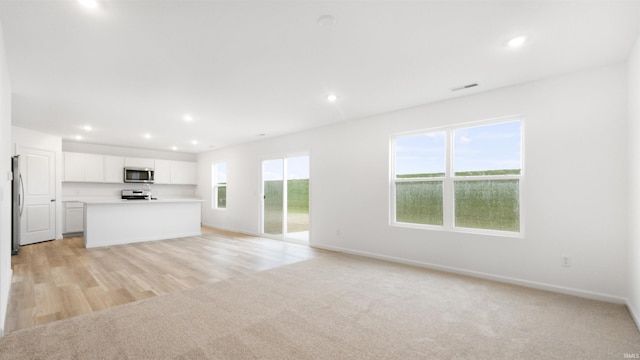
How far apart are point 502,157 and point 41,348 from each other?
5005 mm

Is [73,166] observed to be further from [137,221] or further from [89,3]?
[89,3]

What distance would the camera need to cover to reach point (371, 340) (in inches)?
86.8

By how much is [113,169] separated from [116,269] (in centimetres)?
492

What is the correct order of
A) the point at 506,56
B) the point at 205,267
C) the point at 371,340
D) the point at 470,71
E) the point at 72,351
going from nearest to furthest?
1. the point at 72,351
2. the point at 371,340
3. the point at 506,56
4. the point at 470,71
5. the point at 205,267

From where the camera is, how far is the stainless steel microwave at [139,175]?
8.04 meters

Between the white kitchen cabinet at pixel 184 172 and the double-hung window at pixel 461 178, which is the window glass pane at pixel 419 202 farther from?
the white kitchen cabinet at pixel 184 172

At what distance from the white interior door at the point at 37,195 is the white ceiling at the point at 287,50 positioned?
7.54 ft

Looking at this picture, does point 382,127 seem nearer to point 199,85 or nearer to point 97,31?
point 199,85

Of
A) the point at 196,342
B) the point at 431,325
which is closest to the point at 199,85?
the point at 196,342

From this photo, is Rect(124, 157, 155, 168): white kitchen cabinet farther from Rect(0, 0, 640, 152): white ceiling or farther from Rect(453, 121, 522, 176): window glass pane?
Rect(453, 121, 522, 176): window glass pane

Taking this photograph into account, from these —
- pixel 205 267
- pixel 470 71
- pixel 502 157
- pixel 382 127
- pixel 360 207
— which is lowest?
pixel 205 267

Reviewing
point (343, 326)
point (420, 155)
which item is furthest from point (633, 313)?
point (420, 155)

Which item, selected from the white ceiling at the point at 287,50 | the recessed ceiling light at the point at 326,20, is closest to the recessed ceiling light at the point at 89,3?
the white ceiling at the point at 287,50

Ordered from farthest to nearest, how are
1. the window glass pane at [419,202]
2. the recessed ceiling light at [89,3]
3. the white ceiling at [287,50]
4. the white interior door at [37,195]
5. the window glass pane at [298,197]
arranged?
the window glass pane at [298,197] → the white interior door at [37,195] → the window glass pane at [419,202] → the white ceiling at [287,50] → the recessed ceiling light at [89,3]
